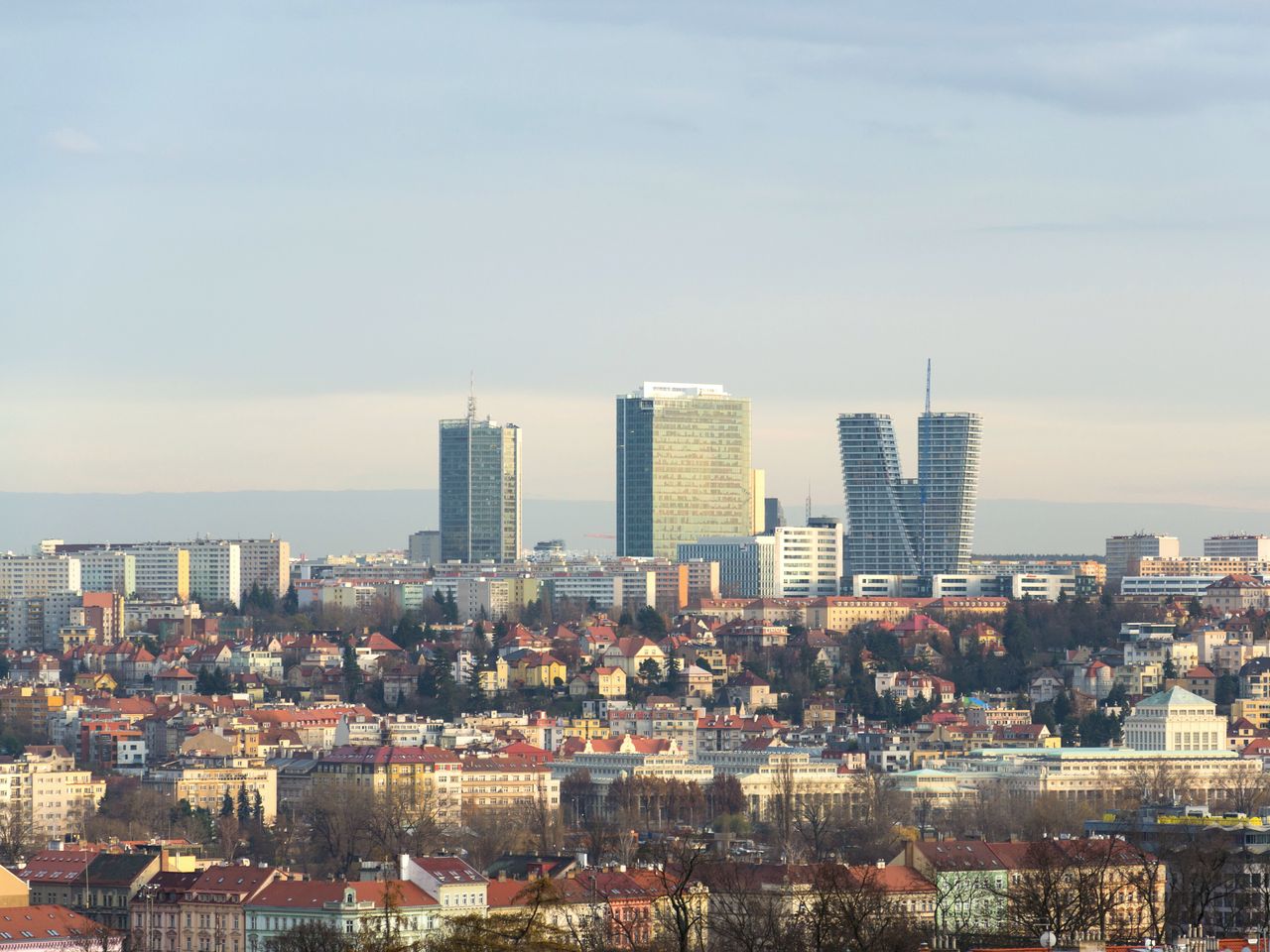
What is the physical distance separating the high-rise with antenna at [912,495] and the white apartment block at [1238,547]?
15.3 metres

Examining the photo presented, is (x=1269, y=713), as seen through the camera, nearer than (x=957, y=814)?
No

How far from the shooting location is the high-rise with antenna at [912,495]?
610ft

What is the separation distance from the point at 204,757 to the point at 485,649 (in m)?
34.3

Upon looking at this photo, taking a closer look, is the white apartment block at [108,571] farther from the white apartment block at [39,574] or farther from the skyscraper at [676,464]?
the skyscraper at [676,464]

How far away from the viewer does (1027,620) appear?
5827 inches

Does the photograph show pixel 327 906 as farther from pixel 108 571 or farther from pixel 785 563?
pixel 108 571

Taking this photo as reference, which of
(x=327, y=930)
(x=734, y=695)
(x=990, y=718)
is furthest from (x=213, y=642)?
(x=327, y=930)

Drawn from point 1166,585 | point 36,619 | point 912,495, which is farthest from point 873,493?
point 36,619

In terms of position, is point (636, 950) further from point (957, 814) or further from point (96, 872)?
point (957, 814)

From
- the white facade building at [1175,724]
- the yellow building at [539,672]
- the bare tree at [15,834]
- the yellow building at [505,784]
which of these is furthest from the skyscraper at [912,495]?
the bare tree at [15,834]

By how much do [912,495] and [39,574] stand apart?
4025 centimetres

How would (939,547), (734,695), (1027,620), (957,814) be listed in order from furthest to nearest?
(939,547)
(1027,620)
(734,695)
(957,814)

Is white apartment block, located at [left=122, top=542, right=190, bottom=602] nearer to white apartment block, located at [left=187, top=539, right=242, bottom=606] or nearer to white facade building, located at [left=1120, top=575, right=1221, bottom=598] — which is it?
white apartment block, located at [left=187, top=539, right=242, bottom=606]

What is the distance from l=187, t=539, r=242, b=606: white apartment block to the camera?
182m
